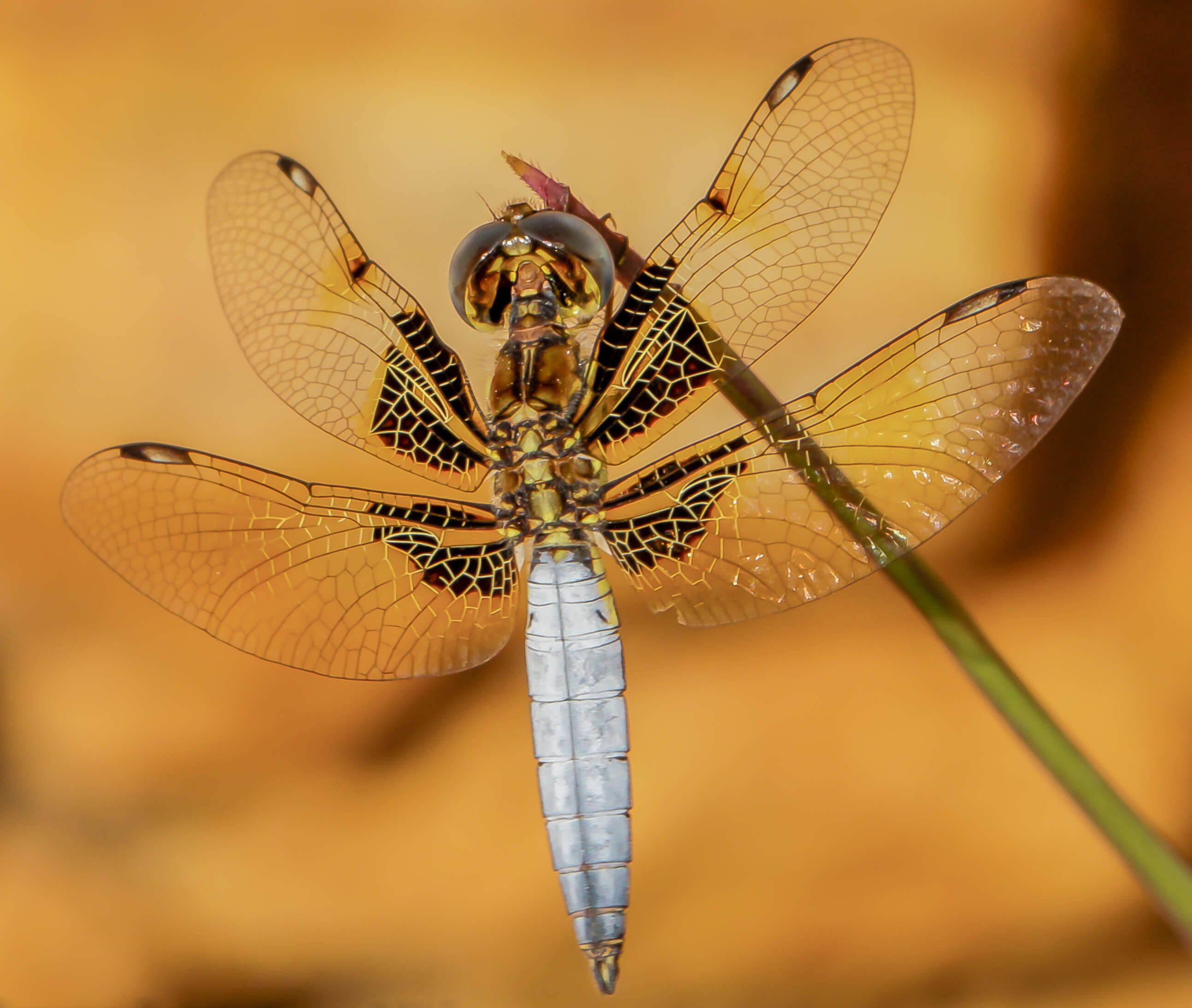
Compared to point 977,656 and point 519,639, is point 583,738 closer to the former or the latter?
point 977,656

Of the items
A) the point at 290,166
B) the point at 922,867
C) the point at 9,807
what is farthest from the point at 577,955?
the point at 290,166

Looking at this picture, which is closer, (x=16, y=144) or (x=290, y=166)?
(x=290, y=166)

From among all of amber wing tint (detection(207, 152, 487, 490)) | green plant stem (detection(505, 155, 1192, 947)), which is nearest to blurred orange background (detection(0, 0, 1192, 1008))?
amber wing tint (detection(207, 152, 487, 490))

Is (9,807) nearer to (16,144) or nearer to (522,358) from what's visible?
(16,144)

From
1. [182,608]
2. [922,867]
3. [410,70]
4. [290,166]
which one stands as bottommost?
[922,867]

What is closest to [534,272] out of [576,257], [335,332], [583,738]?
[576,257]

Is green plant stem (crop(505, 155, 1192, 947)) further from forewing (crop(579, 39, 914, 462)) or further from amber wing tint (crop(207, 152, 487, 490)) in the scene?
amber wing tint (crop(207, 152, 487, 490))

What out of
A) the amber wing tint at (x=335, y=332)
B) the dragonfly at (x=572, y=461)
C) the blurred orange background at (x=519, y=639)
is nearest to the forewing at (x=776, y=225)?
the dragonfly at (x=572, y=461)
